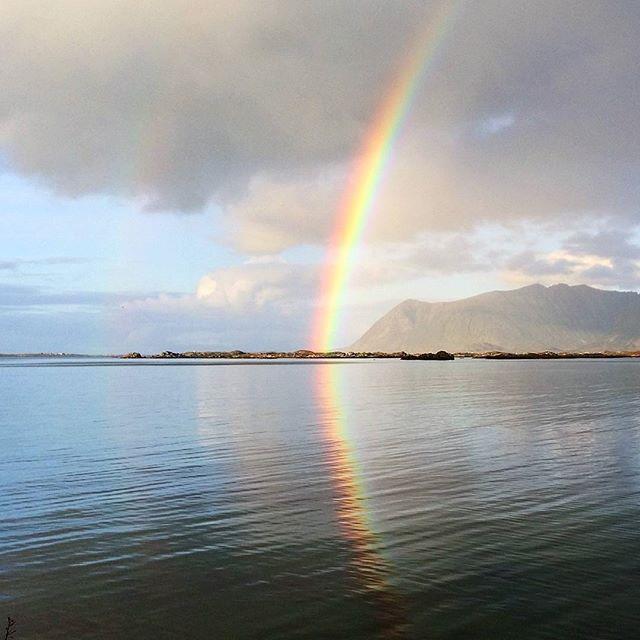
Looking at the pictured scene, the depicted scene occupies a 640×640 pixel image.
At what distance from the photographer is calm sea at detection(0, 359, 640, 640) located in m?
12.5

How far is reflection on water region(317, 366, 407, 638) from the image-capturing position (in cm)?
1271

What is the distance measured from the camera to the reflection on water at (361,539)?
41.7 feet

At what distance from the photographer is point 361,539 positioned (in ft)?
58.3

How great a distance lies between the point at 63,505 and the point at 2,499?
2.96m

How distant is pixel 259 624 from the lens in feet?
40.0

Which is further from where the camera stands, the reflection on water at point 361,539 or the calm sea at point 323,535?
the reflection on water at point 361,539

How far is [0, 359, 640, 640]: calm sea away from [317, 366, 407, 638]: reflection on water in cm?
7

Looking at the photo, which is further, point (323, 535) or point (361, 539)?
point (323, 535)

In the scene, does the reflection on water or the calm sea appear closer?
the calm sea

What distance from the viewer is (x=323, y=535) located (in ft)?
60.1

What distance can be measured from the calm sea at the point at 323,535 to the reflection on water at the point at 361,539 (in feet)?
0.22

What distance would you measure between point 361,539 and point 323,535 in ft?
4.07

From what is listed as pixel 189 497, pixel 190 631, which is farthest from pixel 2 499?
pixel 190 631

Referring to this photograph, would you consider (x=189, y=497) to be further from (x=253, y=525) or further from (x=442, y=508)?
(x=442, y=508)
